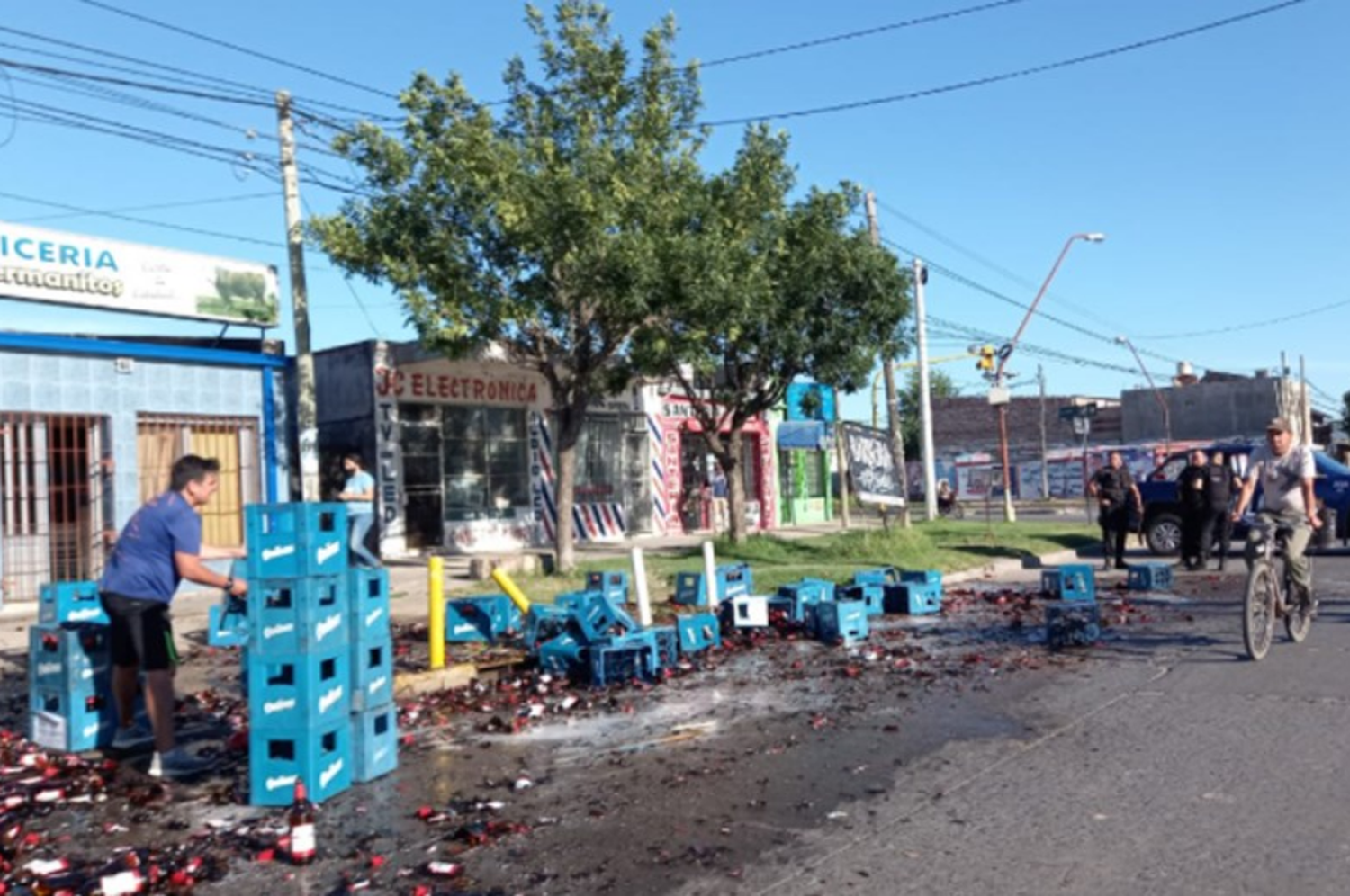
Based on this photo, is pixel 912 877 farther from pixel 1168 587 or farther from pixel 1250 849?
pixel 1168 587

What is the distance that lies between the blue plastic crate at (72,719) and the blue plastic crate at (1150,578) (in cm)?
1189

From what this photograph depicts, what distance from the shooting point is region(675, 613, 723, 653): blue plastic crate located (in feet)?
35.8

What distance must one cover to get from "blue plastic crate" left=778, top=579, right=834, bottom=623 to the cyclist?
419 centimetres

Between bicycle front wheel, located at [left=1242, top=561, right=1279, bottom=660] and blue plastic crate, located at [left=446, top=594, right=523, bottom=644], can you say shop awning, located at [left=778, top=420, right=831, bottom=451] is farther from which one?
bicycle front wheel, located at [left=1242, top=561, right=1279, bottom=660]

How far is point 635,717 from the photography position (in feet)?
27.5

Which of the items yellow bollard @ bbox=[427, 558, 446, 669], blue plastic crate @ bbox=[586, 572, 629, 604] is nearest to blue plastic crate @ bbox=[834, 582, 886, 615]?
blue plastic crate @ bbox=[586, 572, 629, 604]

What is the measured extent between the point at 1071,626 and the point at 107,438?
43.5 ft

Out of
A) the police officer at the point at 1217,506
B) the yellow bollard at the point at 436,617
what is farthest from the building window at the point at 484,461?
the yellow bollard at the point at 436,617

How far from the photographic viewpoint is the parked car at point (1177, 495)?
781 inches

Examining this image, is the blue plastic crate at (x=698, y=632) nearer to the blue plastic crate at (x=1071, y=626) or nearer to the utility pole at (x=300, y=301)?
the blue plastic crate at (x=1071, y=626)

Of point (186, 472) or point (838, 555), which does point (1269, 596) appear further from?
point (838, 555)

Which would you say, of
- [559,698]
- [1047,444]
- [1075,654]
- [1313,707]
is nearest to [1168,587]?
[1075,654]

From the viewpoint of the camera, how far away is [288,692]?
6.25m

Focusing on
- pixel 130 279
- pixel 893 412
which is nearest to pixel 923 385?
pixel 893 412
